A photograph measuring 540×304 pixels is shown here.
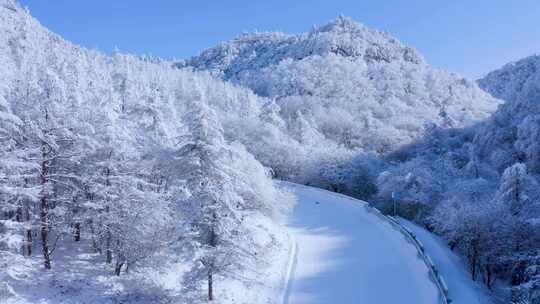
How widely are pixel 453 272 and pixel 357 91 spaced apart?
8706 cm

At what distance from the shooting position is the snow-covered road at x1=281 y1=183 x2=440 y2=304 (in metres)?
18.4

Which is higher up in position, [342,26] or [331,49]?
[342,26]

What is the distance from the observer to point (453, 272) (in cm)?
2155

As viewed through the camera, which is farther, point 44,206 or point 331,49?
point 331,49

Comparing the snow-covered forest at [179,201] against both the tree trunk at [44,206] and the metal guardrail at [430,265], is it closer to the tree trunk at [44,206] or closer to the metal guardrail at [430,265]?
the tree trunk at [44,206]

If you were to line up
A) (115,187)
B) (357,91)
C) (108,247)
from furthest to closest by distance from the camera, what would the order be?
(357,91)
(108,247)
(115,187)

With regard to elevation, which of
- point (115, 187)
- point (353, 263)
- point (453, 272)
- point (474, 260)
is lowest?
point (453, 272)

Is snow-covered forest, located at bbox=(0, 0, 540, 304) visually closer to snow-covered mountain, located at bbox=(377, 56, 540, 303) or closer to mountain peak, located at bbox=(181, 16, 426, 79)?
snow-covered mountain, located at bbox=(377, 56, 540, 303)

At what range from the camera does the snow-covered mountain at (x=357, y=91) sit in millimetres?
71750

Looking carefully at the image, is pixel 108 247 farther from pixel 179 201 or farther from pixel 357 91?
pixel 357 91

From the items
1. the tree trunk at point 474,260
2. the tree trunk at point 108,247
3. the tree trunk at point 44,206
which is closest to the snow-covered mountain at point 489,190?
the tree trunk at point 474,260

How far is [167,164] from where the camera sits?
1714cm

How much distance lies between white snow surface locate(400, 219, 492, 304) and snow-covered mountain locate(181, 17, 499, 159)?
1014 inches

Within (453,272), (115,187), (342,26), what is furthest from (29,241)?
(342,26)
